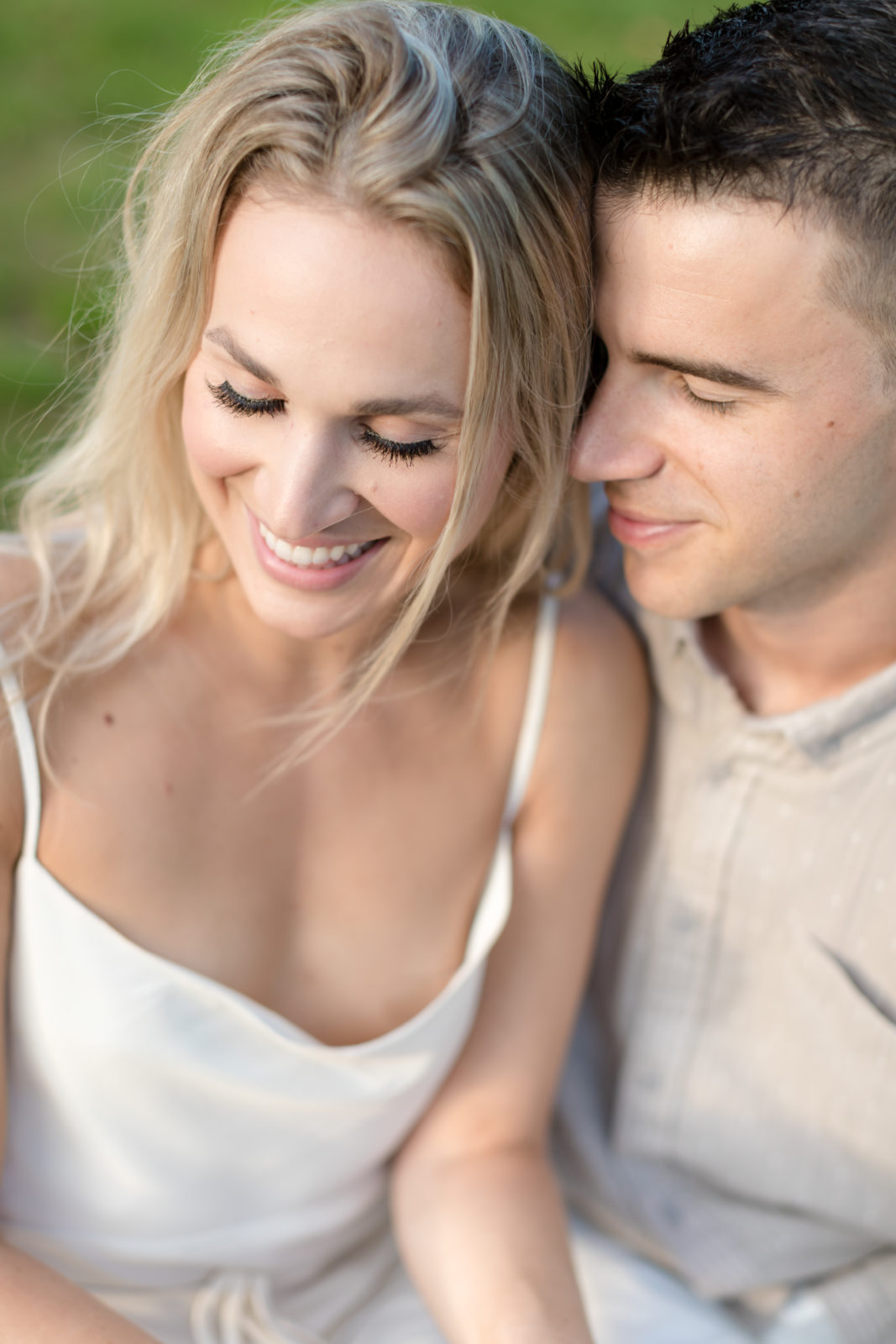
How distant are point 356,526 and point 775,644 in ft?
2.59

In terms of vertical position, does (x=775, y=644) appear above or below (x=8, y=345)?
above

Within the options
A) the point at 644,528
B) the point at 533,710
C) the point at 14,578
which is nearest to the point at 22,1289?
the point at 14,578

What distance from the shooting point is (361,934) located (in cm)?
210

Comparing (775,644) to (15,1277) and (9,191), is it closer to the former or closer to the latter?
(15,1277)

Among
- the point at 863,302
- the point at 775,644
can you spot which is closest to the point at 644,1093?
the point at 775,644

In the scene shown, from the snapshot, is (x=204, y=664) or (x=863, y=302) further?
(x=204, y=664)

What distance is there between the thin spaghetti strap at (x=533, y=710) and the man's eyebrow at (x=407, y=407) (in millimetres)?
591

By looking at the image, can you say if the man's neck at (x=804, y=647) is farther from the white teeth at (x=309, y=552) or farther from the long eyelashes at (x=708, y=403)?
the white teeth at (x=309, y=552)

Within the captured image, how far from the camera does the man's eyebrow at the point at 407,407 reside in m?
1.71

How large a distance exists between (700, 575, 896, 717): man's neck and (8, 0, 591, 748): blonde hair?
41 centimetres

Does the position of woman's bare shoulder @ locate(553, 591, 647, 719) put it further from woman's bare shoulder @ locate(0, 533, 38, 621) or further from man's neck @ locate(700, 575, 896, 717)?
woman's bare shoulder @ locate(0, 533, 38, 621)

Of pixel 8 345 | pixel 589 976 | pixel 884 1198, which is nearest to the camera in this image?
pixel 884 1198

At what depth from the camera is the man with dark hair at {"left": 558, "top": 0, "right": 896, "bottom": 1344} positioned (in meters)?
1.81

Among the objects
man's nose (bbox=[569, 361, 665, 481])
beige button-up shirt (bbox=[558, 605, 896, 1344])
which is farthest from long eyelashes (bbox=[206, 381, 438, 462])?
beige button-up shirt (bbox=[558, 605, 896, 1344])
